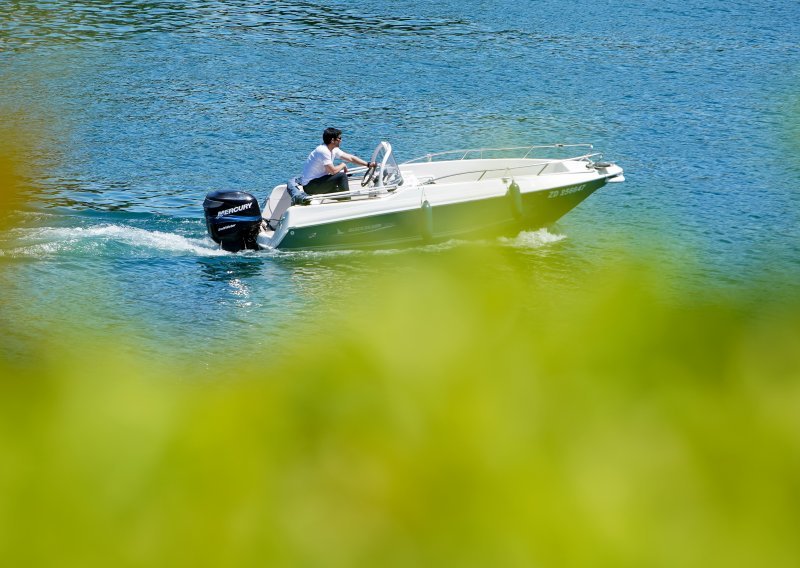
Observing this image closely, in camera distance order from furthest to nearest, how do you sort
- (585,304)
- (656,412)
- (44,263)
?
(44,263) < (585,304) < (656,412)

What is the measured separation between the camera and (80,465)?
1263 mm

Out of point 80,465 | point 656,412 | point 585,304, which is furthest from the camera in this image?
point 585,304

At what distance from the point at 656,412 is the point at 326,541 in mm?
434

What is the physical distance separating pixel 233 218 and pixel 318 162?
168 centimetres

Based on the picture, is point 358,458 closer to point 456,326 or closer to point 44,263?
point 456,326

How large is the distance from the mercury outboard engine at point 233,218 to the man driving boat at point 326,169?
Result: 97 centimetres

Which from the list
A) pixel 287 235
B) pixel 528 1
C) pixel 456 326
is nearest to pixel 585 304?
pixel 456 326

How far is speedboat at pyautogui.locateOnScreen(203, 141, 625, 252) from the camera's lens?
1828 cm

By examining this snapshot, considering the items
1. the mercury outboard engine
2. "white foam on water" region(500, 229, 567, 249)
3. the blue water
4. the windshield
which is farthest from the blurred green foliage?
"white foam on water" region(500, 229, 567, 249)

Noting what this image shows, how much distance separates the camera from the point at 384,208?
18.5m

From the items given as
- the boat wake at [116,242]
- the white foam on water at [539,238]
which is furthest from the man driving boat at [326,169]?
the white foam on water at [539,238]

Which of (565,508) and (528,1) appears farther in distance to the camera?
(528,1)

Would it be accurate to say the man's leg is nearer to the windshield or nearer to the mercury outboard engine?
the windshield

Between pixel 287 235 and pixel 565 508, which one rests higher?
pixel 565 508
